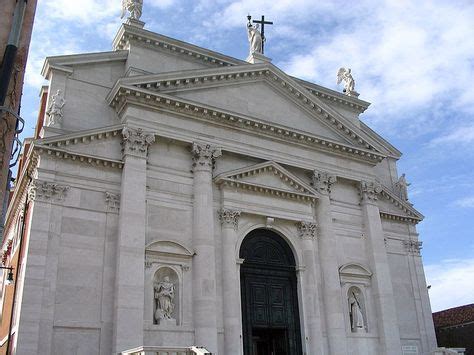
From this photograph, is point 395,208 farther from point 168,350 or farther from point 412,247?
point 168,350

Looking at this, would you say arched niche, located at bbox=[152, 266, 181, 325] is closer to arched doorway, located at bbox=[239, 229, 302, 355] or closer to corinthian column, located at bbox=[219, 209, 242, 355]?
corinthian column, located at bbox=[219, 209, 242, 355]

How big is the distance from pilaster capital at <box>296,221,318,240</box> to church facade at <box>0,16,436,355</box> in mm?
61

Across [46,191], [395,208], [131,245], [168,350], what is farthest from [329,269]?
[46,191]

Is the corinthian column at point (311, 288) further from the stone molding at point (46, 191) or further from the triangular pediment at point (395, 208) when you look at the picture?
the stone molding at point (46, 191)

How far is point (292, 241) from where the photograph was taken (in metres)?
23.3

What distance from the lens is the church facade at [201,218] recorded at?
60.1 feet

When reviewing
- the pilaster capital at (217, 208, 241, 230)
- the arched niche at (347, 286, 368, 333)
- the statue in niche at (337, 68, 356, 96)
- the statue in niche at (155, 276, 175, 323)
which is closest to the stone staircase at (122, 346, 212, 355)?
the statue in niche at (155, 276, 175, 323)

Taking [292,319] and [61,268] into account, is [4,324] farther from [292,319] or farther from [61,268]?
[292,319]

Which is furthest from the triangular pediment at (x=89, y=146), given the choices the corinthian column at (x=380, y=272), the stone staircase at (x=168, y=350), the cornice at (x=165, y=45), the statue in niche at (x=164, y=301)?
the corinthian column at (x=380, y=272)

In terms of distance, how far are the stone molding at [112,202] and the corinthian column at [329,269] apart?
9.11 metres

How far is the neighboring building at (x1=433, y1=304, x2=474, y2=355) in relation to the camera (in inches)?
1321

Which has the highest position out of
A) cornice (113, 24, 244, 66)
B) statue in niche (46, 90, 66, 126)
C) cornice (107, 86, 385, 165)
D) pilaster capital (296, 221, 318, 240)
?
cornice (113, 24, 244, 66)

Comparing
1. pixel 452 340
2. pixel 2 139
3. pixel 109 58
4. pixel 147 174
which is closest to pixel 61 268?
pixel 147 174

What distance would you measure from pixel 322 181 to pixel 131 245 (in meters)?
9.93
